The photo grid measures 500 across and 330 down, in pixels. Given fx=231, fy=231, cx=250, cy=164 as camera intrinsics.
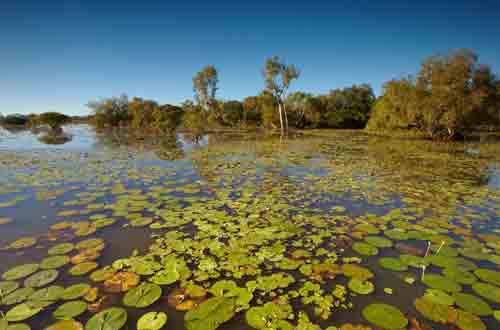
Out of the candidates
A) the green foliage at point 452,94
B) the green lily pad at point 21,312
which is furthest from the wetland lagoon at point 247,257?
the green foliage at point 452,94

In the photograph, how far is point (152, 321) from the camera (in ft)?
6.38

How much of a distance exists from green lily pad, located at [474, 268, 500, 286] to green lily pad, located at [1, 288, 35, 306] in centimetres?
473

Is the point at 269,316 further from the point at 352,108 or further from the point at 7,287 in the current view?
the point at 352,108

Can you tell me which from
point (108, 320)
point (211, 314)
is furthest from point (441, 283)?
point (108, 320)

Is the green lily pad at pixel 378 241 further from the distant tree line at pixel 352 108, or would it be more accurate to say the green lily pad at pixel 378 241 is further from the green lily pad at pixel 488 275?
the distant tree line at pixel 352 108

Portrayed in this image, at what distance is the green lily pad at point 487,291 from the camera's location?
229 centimetres

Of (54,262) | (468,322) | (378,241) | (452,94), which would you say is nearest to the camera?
(468,322)

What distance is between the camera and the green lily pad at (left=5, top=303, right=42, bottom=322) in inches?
76.7

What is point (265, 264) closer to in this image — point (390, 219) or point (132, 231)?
point (132, 231)

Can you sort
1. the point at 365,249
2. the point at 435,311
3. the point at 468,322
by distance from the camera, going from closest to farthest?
the point at 468,322 < the point at 435,311 < the point at 365,249

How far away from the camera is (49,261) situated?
2.80 meters

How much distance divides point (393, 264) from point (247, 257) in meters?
1.80

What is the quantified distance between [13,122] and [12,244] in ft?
353

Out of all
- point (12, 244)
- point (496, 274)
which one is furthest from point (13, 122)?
point (496, 274)
